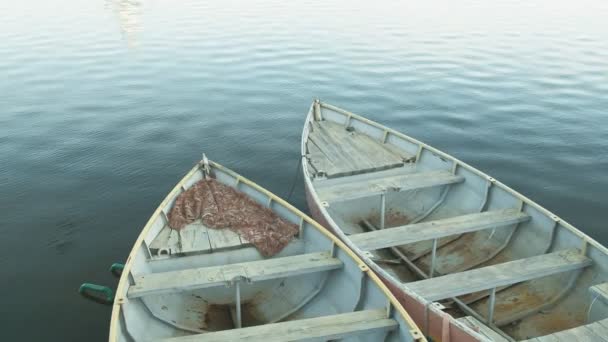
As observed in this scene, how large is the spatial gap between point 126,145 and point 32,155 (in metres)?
3.31

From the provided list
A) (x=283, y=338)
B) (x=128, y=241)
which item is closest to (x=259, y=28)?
(x=128, y=241)

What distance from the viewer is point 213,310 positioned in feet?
29.2

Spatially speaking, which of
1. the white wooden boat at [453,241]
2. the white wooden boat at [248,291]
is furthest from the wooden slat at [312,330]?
the white wooden boat at [453,241]

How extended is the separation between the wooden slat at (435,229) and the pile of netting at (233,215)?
1.57 metres

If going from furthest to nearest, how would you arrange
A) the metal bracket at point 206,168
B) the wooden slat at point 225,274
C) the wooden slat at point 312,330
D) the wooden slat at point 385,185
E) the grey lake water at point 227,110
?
the grey lake water at point 227,110 < the metal bracket at point 206,168 < the wooden slat at point 385,185 < the wooden slat at point 225,274 < the wooden slat at point 312,330

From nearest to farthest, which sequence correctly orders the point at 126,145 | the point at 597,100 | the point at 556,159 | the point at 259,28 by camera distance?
the point at 556,159
the point at 126,145
the point at 597,100
the point at 259,28

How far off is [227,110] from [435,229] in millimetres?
14488

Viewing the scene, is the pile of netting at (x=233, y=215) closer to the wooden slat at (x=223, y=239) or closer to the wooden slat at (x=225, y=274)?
the wooden slat at (x=223, y=239)

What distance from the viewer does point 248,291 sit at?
909 centimetres

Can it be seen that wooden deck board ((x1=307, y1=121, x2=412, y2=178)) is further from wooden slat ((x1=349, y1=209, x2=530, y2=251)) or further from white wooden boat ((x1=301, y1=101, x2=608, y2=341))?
wooden slat ((x1=349, y1=209, x2=530, y2=251))

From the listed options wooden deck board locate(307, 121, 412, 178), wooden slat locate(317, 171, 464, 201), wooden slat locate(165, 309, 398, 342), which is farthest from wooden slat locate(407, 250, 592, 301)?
wooden deck board locate(307, 121, 412, 178)

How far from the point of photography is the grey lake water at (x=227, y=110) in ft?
41.2

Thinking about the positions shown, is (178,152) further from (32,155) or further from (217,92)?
(217,92)

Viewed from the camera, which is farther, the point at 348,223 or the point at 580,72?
the point at 580,72
